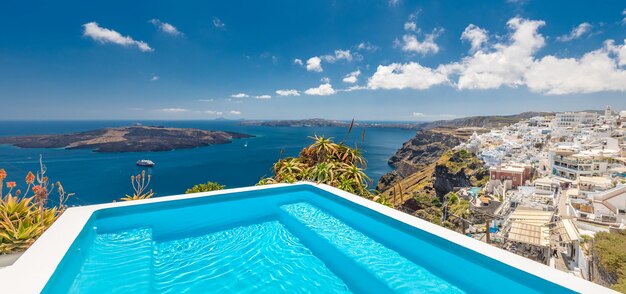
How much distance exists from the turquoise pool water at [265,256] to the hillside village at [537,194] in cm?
75

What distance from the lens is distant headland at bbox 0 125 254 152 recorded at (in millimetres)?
67075

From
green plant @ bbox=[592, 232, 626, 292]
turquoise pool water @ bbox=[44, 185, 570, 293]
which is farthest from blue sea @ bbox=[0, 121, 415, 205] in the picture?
turquoise pool water @ bbox=[44, 185, 570, 293]

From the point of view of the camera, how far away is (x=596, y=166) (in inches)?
1324

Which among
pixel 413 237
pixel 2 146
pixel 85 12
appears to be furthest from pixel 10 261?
pixel 2 146

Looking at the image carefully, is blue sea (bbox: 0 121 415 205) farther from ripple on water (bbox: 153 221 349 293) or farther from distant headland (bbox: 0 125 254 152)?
ripple on water (bbox: 153 221 349 293)

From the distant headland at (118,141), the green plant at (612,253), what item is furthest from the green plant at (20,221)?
the distant headland at (118,141)

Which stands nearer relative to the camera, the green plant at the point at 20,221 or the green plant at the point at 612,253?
the green plant at the point at 20,221

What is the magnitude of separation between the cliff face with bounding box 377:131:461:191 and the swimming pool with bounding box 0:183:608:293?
211ft

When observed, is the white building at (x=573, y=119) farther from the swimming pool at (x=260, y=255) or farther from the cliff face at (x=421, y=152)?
the swimming pool at (x=260, y=255)

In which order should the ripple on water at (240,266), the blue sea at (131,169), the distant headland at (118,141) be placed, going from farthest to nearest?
the distant headland at (118,141)
the blue sea at (131,169)
the ripple on water at (240,266)

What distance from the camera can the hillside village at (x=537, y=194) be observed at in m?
12.8

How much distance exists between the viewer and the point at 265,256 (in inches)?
131

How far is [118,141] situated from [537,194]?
82932 mm

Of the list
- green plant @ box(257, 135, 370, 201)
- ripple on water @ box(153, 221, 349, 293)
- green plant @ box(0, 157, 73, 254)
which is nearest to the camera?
ripple on water @ box(153, 221, 349, 293)
